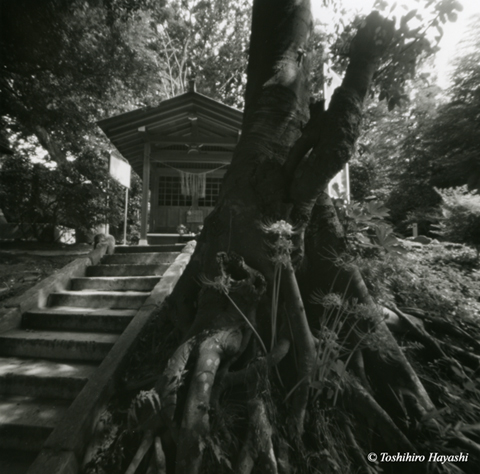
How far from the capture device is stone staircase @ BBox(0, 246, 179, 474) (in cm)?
320

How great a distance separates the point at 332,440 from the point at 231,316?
1.28 metres

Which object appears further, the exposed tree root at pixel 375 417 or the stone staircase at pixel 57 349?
the stone staircase at pixel 57 349

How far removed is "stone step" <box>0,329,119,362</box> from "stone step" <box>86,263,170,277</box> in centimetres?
166

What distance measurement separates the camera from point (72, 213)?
35.0 feet

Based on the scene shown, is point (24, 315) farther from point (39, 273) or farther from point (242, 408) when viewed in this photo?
point (242, 408)

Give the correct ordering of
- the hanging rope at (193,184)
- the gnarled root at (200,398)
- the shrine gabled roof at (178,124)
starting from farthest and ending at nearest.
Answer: the hanging rope at (193,184) < the shrine gabled roof at (178,124) < the gnarled root at (200,398)

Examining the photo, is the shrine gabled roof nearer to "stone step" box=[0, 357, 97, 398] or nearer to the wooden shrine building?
the wooden shrine building

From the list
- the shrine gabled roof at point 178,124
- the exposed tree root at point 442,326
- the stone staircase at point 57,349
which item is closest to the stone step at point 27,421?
the stone staircase at point 57,349

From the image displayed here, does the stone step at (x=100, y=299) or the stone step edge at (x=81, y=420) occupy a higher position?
the stone step at (x=100, y=299)

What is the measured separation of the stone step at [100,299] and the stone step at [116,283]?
17cm

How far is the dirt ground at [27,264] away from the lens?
6257 mm

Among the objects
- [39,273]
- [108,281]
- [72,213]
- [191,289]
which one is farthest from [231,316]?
[72,213]

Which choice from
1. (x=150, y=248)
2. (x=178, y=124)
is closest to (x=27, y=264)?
(x=150, y=248)

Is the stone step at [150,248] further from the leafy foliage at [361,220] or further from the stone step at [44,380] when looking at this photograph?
the leafy foliage at [361,220]
